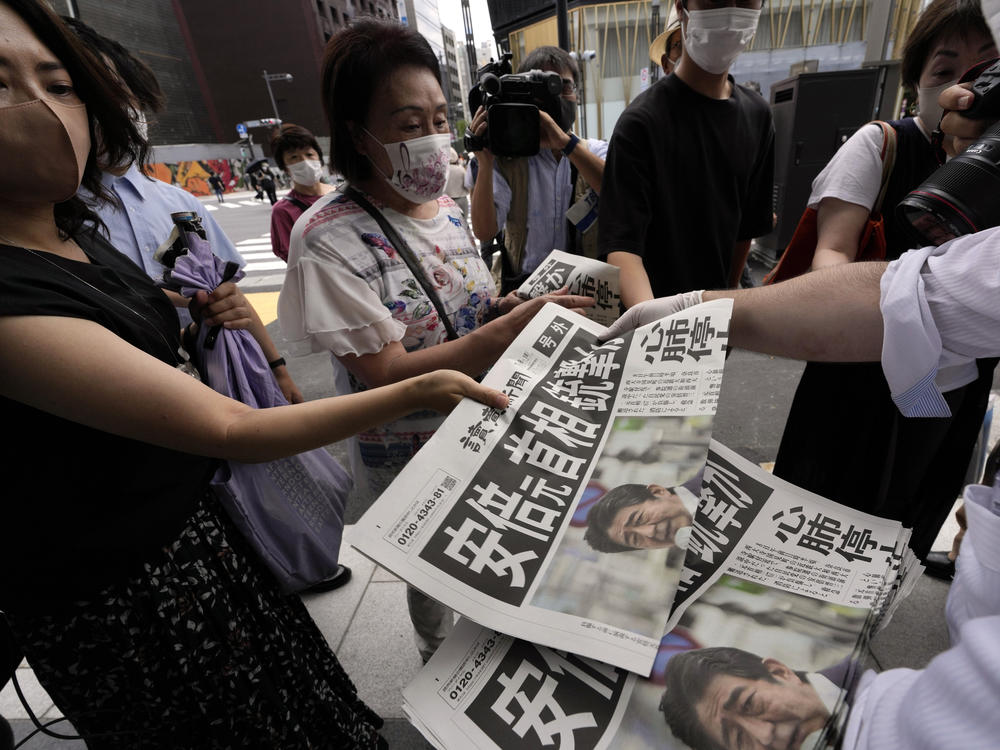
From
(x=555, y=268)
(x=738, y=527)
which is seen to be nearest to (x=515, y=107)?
(x=555, y=268)

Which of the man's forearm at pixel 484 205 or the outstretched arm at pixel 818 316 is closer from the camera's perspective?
the outstretched arm at pixel 818 316

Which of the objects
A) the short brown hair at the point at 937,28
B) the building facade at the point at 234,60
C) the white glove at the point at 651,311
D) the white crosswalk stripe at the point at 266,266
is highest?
the building facade at the point at 234,60

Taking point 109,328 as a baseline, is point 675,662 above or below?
below

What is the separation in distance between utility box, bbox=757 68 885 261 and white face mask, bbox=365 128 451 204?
4.32 meters

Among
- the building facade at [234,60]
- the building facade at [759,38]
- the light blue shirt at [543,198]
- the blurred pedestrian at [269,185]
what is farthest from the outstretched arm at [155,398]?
the building facade at [234,60]

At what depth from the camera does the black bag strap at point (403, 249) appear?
1.07 m

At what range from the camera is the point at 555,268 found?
1.06 metres

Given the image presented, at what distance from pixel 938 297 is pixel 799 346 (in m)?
0.17

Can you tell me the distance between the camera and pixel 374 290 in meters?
1.03

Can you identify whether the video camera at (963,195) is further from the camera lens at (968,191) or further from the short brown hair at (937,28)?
the short brown hair at (937,28)

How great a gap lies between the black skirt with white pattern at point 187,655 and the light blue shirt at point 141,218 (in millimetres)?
956

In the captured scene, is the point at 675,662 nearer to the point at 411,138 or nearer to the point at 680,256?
the point at 411,138

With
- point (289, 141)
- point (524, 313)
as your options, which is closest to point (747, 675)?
point (524, 313)

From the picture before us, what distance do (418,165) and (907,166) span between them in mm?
1154
